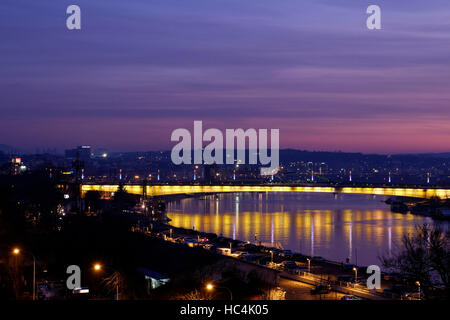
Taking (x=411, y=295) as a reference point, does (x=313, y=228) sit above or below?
below

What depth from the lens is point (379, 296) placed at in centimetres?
769

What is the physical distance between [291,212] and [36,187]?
8.78 meters

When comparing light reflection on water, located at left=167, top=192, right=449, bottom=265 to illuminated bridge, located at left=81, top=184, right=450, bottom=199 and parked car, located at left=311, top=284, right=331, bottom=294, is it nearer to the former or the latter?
illuminated bridge, located at left=81, top=184, right=450, bottom=199

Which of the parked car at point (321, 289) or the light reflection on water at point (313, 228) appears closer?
the parked car at point (321, 289)

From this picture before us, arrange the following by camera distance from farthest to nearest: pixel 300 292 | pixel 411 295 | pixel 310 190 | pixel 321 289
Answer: pixel 310 190
pixel 300 292
pixel 321 289
pixel 411 295

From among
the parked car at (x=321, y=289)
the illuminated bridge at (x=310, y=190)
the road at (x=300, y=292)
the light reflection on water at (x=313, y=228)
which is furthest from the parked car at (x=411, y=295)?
the illuminated bridge at (x=310, y=190)

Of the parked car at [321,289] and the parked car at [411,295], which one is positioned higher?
the parked car at [321,289]

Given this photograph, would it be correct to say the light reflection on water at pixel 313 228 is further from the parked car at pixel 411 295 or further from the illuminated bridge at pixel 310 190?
the parked car at pixel 411 295

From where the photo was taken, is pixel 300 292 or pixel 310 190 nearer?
pixel 300 292

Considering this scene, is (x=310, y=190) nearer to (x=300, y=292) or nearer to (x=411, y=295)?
(x=300, y=292)

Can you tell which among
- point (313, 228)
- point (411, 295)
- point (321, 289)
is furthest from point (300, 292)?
point (313, 228)

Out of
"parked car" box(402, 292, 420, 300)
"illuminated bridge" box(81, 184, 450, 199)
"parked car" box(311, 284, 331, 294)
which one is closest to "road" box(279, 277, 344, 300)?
"parked car" box(311, 284, 331, 294)

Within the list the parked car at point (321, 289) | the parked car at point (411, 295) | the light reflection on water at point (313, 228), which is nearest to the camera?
the parked car at point (411, 295)
